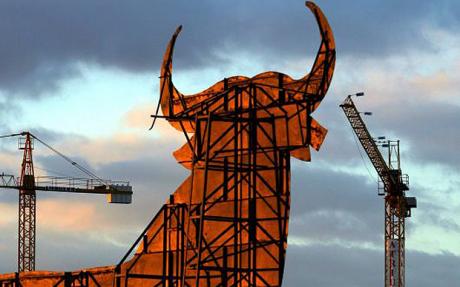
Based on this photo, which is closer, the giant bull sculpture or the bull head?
the bull head

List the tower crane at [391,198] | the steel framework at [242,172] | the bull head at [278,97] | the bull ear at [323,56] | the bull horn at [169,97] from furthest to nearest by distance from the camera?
1. the tower crane at [391,198]
2. the bull horn at [169,97]
3. the steel framework at [242,172]
4. the bull head at [278,97]
5. the bull ear at [323,56]

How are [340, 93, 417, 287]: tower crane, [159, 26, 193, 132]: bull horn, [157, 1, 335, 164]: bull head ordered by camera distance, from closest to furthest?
[157, 1, 335, 164]: bull head < [159, 26, 193, 132]: bull horn < [340, 93, 417, 287]: tower crane

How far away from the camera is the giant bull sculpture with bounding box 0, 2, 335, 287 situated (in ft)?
158

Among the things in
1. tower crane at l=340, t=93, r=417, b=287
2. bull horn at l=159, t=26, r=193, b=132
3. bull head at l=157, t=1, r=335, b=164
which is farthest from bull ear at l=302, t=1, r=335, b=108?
tower crane at l=340, t=93, r=417, b=287

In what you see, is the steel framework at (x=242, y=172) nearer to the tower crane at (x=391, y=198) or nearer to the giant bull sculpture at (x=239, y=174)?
the giant bull sculpture at (x=239, y=174)

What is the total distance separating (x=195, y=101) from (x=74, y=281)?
31.8 ft

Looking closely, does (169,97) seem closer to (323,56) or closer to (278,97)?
(278,97)

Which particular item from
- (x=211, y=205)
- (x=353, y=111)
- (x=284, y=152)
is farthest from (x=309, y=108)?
(x=353, y=111)

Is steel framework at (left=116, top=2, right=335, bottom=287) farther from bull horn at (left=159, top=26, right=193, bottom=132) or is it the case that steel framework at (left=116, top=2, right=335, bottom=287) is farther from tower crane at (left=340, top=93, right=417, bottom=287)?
tower crane at (left=340, top=93, right=417, bottom=287)

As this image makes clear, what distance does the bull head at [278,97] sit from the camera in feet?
157

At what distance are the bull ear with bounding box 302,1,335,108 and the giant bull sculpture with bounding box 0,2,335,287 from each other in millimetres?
35

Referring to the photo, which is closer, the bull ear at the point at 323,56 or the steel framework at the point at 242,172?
the bull ear at the point at 323,56

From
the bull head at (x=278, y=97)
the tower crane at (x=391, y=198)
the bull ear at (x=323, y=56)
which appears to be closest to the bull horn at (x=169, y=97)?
the bull head at (x=278, y=97)

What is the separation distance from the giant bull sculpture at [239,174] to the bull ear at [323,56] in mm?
35
